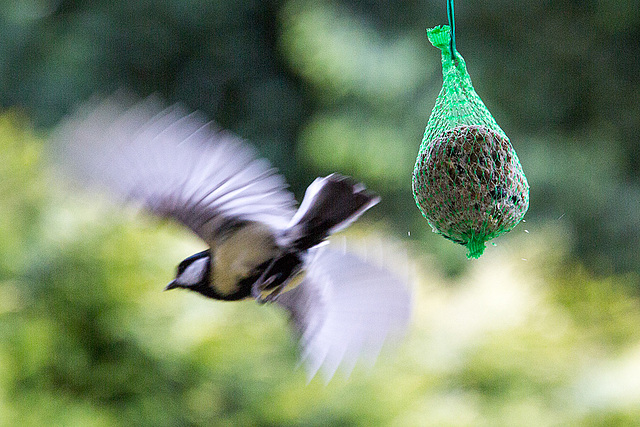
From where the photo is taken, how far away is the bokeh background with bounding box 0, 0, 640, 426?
6.14 ft

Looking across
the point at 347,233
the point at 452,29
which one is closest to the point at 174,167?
the point at 452,29

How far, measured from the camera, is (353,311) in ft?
2.84

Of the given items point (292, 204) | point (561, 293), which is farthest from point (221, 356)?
point (561, 293)

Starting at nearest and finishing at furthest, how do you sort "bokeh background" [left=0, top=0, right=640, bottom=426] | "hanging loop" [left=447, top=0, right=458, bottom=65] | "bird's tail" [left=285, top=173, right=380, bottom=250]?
1. "bird's tail" [left=285, top=173, right=380, bottom=250]
2. "hanging loop" [left=447, top=0, right=458, bottom=65]
3. "bokeh background" [left=0, top=0, right=640, bottom=426]

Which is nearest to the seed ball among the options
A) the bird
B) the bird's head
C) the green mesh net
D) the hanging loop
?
the green mesh net

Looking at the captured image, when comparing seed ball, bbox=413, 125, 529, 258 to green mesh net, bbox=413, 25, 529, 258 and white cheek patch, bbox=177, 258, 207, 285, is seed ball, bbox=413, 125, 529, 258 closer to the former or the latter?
green mesh net, bbox=413, 25, 529, 258

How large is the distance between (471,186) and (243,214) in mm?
373

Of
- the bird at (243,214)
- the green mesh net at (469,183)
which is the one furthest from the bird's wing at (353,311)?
the green mesh net at (469,183)

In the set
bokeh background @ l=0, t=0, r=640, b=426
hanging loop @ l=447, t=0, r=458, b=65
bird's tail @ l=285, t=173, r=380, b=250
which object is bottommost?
bokeh background @ l=0, t=0, r=640, b=426

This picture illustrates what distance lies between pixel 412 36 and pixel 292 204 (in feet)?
11.2

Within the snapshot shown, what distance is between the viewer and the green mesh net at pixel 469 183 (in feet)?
3.53

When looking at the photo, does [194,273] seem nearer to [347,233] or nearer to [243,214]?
[243,214]

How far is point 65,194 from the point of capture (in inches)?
78.3

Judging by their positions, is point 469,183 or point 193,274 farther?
point 469,183
